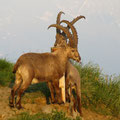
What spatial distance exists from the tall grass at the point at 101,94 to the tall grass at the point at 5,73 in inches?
118

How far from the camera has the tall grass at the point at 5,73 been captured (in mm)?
8352

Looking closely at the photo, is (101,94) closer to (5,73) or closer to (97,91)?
(97,91)

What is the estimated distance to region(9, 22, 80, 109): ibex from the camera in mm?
5150

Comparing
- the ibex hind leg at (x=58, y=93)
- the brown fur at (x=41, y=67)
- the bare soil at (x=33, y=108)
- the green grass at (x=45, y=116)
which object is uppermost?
the brown fur at (x=41, y=67)

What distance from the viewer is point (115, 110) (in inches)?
286

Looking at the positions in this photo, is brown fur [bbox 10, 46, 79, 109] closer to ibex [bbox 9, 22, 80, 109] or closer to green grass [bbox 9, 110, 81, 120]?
ibex [bbox 9, 22, 80, 109]

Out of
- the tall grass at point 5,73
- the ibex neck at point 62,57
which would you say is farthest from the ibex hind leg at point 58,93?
the tall grass at point 5,73

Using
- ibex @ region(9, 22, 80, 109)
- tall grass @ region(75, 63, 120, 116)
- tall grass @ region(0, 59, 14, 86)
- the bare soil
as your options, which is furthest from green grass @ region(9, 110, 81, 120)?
tall grass @ region(0, 59, 14, 86)

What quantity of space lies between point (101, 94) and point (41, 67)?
280cm

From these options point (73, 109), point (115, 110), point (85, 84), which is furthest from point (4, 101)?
point (115, 110)

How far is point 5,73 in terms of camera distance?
8961mm

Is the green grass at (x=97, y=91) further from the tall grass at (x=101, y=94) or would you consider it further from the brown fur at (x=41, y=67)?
the brown fur at (x=41, y=67)

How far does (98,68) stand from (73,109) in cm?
296

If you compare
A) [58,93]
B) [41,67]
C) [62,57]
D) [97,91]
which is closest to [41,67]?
[41,67]
